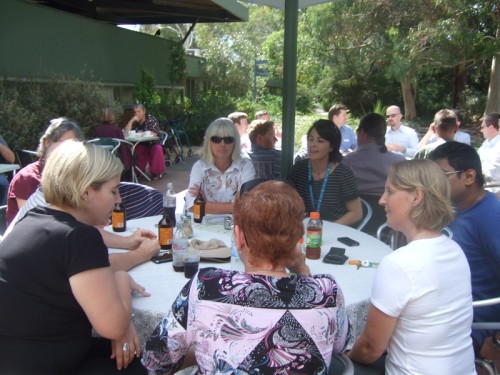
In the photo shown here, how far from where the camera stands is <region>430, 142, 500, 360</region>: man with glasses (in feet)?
6.98

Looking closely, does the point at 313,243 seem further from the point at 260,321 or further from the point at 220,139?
the point at 220,139

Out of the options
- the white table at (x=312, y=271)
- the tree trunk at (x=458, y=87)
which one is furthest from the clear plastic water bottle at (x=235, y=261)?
the tree trunk at (x=458, y=87)

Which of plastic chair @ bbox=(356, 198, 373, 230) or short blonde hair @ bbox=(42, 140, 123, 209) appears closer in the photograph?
short blonde hair @ bbox=(42, 140, 123, 209)

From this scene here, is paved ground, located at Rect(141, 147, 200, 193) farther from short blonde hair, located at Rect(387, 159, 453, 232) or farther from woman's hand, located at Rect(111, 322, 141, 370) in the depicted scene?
short blonde hair, located at Rect(387, 159, 453, 232)

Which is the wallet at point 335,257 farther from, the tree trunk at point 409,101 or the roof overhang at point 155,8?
the tree trunk at point 409,101

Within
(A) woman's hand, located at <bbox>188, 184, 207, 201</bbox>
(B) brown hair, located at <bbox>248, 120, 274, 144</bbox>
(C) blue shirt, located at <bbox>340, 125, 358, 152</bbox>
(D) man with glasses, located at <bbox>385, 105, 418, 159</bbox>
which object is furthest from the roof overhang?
(A) woman's hand, located at <bbox>188, 184, 207, 201</bbox>

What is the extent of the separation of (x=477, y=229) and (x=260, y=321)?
137 cm

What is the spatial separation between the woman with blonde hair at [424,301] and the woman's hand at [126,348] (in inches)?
32.1

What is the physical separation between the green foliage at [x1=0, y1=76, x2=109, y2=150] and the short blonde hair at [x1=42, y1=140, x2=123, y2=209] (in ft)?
20.4

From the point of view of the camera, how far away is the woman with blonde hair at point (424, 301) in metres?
1.53

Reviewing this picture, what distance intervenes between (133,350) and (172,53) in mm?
14488

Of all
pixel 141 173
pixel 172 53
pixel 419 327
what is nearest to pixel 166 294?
pixel 419 327

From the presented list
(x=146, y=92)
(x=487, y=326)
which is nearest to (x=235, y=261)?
(x=487, y=326)

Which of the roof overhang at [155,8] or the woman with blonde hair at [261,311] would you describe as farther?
the roof overhang at [155,8]
